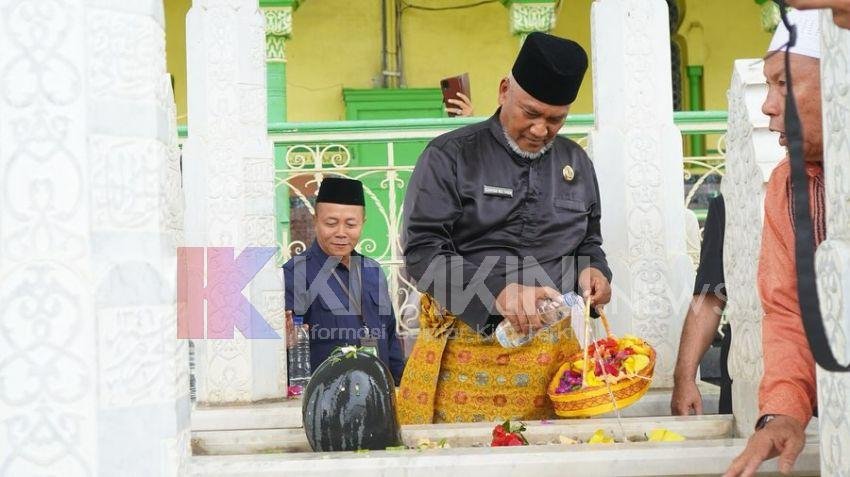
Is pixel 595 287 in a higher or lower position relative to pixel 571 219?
lower

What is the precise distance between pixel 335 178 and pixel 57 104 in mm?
2936

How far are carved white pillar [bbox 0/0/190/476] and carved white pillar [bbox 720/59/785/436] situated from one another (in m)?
1.76

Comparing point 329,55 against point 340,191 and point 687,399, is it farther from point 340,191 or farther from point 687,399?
point 687,399

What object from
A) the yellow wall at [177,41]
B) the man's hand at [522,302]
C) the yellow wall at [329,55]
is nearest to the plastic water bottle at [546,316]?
the man's hand at [522,302]

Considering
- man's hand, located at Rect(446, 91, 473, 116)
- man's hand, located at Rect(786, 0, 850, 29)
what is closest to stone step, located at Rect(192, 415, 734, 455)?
man's hand, located at Rect(786, 0, 850, 29)

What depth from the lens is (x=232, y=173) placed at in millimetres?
4293

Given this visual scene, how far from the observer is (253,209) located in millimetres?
4324

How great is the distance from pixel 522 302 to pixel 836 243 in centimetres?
137

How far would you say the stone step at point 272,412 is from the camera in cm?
356

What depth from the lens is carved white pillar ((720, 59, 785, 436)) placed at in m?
2.74

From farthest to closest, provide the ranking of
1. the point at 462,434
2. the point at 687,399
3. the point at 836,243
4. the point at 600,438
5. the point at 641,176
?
the point at 641,176 → the point at 687,399 → the point at 462,434 → the point at 600,438 → the point at 836,243

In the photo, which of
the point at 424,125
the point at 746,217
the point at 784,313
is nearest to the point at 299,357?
the point at 424,125

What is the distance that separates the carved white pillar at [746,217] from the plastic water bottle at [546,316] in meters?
0.49

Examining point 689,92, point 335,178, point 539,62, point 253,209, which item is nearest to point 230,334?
point 253,209
